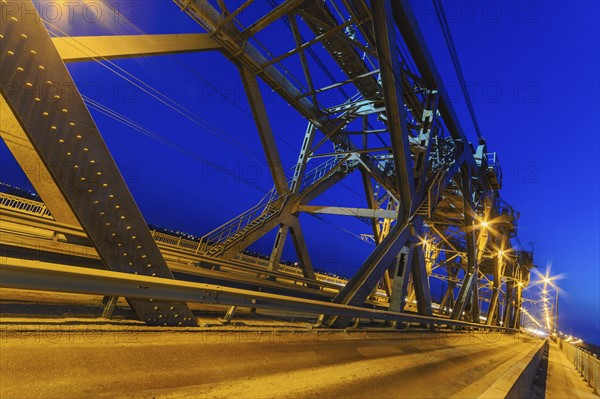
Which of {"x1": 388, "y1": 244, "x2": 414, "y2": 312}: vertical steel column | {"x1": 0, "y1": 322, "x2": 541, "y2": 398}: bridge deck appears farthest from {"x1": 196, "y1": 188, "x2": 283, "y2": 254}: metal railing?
{"x1": 0, "y1": 322, "x2": 541, "y2": 398}: bridge deck

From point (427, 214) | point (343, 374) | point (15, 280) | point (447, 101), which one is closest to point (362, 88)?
point (447, 101)

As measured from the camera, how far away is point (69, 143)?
2.86 m

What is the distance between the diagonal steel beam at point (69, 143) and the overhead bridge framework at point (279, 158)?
0.4 inches

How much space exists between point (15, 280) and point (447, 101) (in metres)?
14.0

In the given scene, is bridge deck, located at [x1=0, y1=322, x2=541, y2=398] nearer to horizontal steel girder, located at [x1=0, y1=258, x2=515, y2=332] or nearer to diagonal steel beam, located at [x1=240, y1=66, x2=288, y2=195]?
horizontal steel girder, located at [x1=0, y1=258, x2=515, y2=332]

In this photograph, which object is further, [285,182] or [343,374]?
[285,182]

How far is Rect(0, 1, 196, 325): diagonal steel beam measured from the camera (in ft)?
8.23

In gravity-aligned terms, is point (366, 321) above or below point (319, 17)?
below

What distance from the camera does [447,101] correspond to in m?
12.1

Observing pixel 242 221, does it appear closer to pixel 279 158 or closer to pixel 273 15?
pixel 279 158

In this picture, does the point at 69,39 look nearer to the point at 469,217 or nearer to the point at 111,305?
the point at 111,305

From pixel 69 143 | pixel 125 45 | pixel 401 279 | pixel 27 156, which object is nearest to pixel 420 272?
pixel 401 279

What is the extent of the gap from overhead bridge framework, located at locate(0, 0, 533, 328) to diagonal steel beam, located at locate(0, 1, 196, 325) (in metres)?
0.01

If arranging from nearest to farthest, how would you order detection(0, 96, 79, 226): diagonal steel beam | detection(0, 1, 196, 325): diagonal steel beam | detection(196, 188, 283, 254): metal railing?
detection(0, 1, 196, 325): diagonal steel beam, detection(0, 96, 79, 226): diagonal steel beam, detection(196, 188, 283, 254): metal railing
